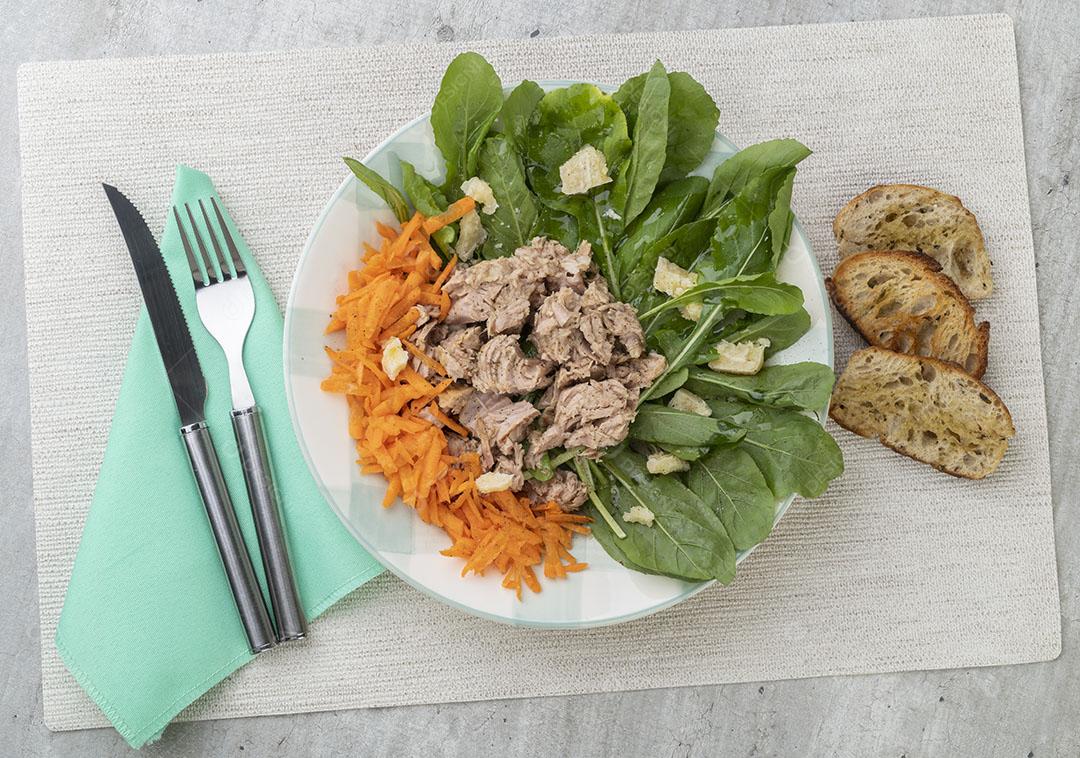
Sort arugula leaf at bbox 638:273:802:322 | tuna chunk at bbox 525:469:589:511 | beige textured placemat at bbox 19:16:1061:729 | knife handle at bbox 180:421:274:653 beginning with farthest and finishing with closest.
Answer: beige textured placemat at bbox 19:16:1061:729 < knife handle at bbox 180:421:274:653 < tuna chunk at bbox 525:469:589:511 < arugula leaf at bbox 638:273:802:322

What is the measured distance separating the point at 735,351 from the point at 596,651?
806mm

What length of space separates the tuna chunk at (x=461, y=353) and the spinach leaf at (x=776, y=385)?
17.8 inches

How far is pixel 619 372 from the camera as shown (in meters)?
1.87

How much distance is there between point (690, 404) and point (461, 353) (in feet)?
1.57

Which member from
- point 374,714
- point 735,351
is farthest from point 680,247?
point 374,714

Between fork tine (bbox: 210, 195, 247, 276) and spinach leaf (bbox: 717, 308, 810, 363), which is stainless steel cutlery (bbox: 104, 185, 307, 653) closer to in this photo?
fork tine (bbox: 210, 195, 247, 276)

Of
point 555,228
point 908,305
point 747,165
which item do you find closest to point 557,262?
point 555,228

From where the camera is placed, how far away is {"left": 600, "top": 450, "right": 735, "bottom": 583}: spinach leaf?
1811 mm

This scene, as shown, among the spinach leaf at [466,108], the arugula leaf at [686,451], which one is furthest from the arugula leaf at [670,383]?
the spinach leaf at [466,108]

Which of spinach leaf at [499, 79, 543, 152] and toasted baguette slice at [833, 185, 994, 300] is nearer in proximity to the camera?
spinach leaf at [499, 79, 543, 152]

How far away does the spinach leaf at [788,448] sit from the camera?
183cm

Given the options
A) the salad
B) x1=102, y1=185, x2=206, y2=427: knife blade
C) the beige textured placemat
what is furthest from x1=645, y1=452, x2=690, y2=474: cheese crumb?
x1=102, y1=185, x2=206, y2=427: knife blade

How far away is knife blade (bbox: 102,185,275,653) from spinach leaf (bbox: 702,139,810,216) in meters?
1.19

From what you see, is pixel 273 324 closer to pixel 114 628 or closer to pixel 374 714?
pixel 114 628
